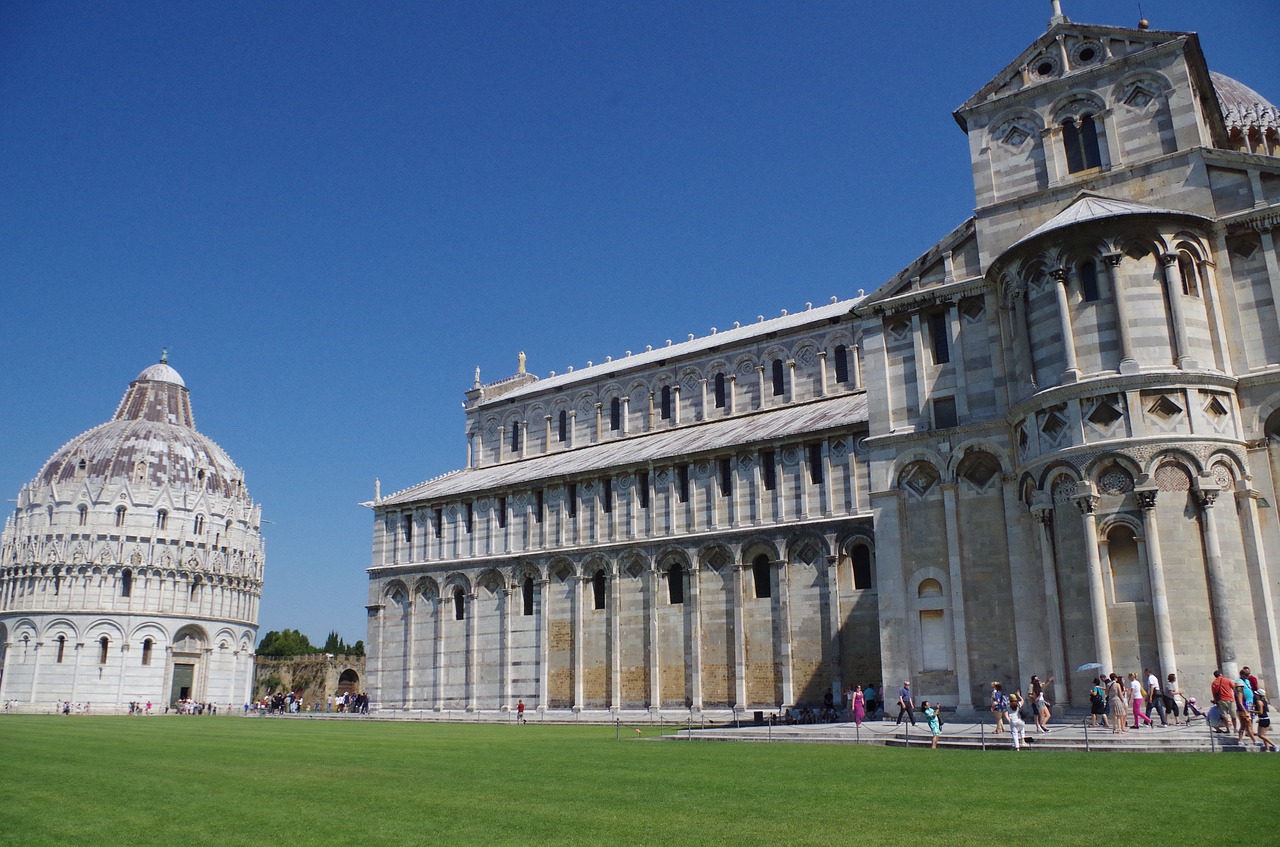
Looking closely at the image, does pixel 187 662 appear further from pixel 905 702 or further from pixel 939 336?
pixel 939 336

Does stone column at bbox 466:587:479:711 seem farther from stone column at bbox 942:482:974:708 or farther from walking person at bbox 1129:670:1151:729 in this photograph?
walking person at bbox 1129:670:1151:729

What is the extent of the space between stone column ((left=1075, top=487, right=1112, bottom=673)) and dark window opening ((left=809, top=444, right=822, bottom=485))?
17316 millimetres

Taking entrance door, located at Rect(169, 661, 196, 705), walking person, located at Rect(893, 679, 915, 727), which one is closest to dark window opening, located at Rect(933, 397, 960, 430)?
walking person, located at Rect(893, 679, 915, 727)

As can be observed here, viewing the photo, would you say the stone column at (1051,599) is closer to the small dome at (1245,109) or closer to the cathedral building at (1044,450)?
the cathedral building at (1044,450)

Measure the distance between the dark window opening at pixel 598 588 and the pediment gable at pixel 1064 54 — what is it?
26.3 metres

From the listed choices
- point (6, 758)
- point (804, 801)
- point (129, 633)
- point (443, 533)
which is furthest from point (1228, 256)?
point (129, 633)

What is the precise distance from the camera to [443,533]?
179ft

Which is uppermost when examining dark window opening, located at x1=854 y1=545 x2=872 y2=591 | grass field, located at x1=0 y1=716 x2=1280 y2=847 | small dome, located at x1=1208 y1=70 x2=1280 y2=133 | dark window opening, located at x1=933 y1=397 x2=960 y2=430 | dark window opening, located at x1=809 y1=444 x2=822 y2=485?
small dome, located at x1=1208 y1=70 x2=1280 y2=133

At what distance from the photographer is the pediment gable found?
27.6 metres

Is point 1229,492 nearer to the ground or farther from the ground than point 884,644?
farther from the ground

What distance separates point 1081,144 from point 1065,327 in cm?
630

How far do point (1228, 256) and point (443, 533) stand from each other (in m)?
40.0

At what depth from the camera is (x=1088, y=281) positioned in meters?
25.7

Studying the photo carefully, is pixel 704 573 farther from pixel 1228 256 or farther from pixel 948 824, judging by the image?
pixel 948 824
